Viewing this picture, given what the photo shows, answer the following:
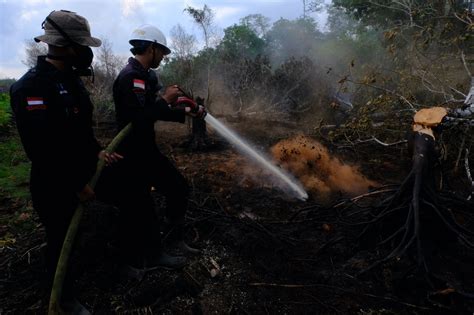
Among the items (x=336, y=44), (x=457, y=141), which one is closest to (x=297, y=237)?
(x=457, y=141)

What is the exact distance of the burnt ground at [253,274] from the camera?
286 cm

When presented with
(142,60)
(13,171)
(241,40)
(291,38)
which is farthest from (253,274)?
(291,38)

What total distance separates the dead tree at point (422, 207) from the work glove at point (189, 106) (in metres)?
2.16

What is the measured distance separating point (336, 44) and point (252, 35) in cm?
538

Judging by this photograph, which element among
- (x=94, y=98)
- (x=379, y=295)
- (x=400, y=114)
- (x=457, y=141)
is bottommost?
(x=379, y=295)

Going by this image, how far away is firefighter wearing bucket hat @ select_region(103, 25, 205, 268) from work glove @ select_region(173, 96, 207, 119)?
0.01 m

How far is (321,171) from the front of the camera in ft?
21.3

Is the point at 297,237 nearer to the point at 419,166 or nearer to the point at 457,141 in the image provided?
the point at 419,166

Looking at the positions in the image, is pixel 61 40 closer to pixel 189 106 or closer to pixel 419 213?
pixel 189 106

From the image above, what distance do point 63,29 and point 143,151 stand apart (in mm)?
1239

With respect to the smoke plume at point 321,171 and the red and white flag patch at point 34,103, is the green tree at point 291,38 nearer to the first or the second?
the smoke plume at point 321,171

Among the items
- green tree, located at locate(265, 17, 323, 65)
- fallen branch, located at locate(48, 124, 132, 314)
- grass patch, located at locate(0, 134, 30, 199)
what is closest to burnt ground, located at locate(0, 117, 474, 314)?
fallen branch, located at locate(48, 124, 132, 314)

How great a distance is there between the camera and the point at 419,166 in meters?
3.26

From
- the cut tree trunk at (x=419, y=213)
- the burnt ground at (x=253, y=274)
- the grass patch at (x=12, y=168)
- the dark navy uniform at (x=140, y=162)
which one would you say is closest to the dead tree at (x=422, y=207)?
the cut tree trunk at (x=419, y=213)
